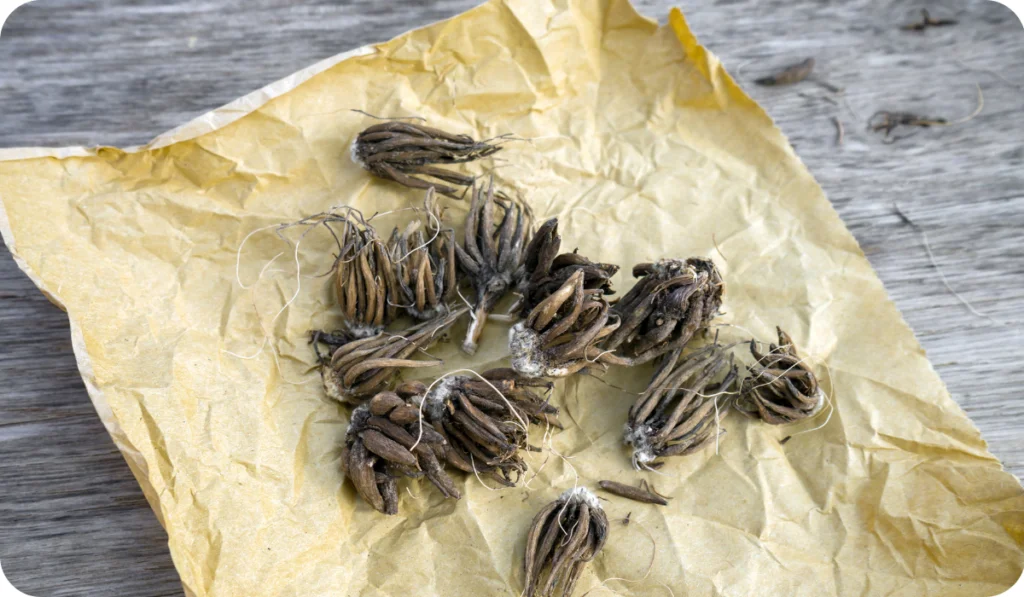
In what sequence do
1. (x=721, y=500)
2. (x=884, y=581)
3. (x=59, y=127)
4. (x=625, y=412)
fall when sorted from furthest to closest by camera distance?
(x=59, y=127), (x=625, y=412), (x=721, y=500), (x=884, y=581)

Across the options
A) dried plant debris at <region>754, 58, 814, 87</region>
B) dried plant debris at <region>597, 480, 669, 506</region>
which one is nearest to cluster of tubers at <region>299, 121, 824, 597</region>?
dried plant debris at <region>597, 480, 669, 506</region>

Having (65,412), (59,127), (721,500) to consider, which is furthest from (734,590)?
(59,127)

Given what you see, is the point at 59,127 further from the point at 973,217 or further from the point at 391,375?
the point at 973,217

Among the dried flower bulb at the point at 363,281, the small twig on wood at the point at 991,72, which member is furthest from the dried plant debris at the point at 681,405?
the small twig on wood at the point at 991,72

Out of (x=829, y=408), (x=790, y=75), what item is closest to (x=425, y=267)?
(x=829, y=408)

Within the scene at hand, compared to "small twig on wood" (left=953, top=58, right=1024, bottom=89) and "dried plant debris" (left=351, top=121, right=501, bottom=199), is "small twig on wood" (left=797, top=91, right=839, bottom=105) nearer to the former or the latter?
"small twig on wood" (left=953, top=58, right=1024, bottom=89)

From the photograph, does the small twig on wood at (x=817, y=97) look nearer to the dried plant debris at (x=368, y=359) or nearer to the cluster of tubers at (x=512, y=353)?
the cluster of tubers at (x=512, y=353)
